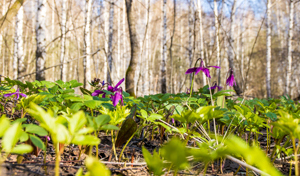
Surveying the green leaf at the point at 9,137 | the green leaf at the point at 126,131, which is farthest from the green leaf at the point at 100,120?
the green leaf at the point at 126,131

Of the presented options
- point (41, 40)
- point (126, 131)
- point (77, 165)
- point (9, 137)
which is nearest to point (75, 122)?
point (9, 137)

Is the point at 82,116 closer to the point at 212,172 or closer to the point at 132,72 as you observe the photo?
the point at 212,172

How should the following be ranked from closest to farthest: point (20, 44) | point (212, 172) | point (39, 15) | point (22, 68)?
point (212, 172) → point (39, 15) → point (22, 68) → point (20, 44)

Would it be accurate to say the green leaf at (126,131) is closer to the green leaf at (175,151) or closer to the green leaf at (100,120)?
the green leaf at (100,120)

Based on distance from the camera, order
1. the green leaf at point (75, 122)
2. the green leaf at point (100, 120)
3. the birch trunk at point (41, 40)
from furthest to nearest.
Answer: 1. the birch trunk at point (41, 40)
2. the green leaf at point (100, 120)
3. the green leaf at point (75, 122)

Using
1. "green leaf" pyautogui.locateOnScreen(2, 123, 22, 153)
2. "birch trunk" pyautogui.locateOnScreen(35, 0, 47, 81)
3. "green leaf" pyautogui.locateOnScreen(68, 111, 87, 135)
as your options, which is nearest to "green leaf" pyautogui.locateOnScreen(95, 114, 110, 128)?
"green leaf" pyautogui.locateOnScreen(68, 111, 87, 135)

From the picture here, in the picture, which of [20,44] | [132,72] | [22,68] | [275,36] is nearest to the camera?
[132,72]

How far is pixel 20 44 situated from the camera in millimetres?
8445

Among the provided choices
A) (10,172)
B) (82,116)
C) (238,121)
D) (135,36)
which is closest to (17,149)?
(82,116)

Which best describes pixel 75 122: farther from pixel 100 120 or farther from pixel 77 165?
pixel 77 165

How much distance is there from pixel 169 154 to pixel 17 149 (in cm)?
42

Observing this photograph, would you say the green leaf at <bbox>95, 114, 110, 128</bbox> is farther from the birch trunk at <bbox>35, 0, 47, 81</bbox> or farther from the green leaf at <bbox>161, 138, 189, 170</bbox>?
the birch trunk at <bbox>35, 0, 47, 81</bbox>

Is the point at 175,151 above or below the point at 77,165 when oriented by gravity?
above

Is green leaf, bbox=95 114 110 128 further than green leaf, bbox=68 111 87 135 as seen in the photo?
Yes
